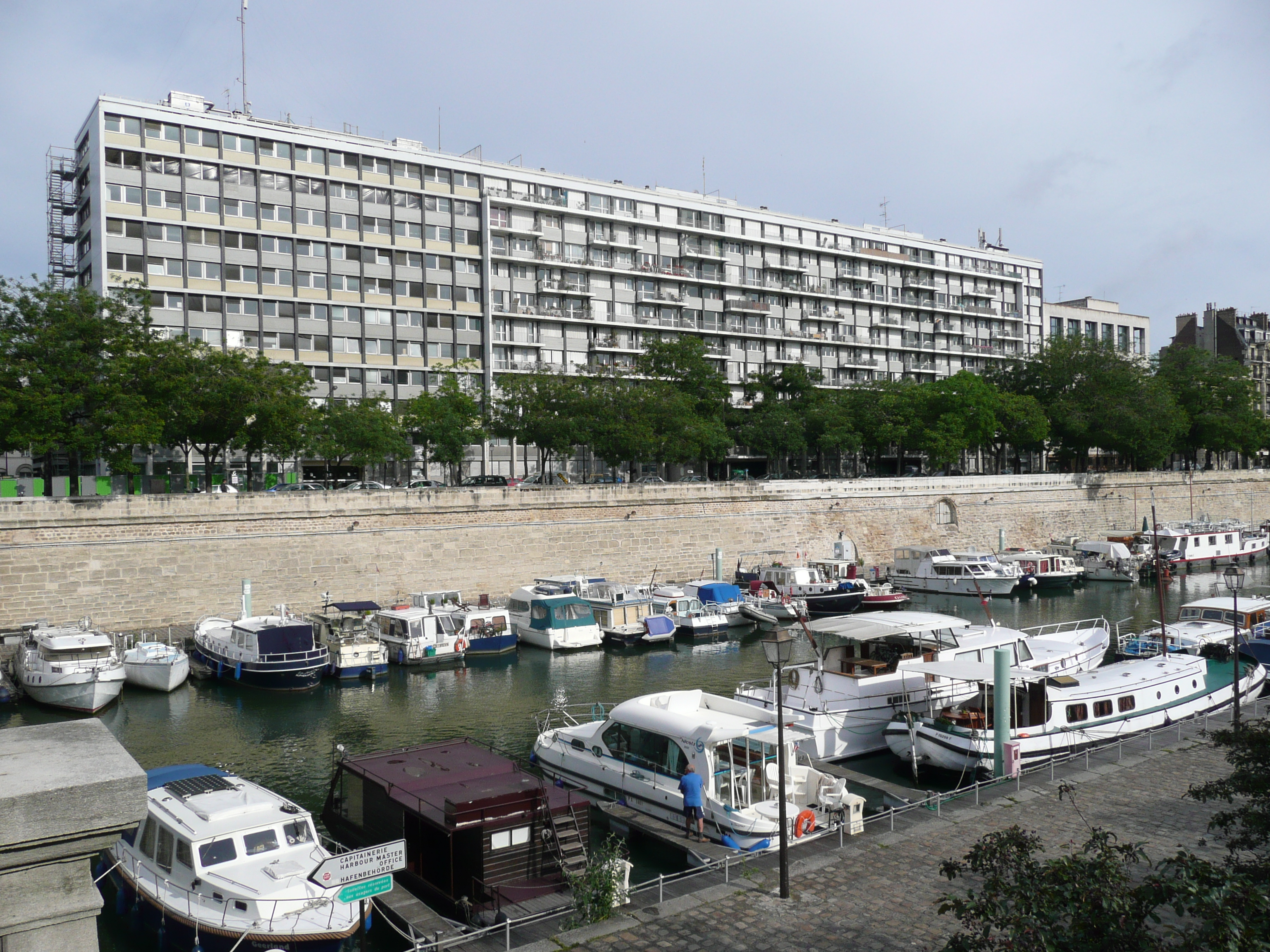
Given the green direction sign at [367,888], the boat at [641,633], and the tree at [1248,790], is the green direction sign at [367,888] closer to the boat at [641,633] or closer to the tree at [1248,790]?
the tree at [1248,790]

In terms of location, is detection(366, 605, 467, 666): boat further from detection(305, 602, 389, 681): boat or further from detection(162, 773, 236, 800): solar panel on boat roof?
detection(162, 773, 236, 800): solar panel on boat roof

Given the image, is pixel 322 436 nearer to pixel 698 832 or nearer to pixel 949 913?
pixel 698 832

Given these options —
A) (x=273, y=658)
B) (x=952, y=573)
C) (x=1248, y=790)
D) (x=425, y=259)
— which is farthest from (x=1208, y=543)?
(x=1248, y=790)

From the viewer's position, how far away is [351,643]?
3734cm

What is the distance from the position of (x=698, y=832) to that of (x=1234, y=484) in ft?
297

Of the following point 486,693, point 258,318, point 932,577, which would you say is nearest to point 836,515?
point 932,577

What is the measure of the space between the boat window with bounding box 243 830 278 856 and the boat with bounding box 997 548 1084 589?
51930mm

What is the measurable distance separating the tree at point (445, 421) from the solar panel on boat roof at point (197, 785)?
1773 inches

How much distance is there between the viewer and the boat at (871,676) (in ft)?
82.2

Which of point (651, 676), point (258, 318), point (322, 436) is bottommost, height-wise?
point (651, 676)

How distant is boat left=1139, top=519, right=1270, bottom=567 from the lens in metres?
67.6

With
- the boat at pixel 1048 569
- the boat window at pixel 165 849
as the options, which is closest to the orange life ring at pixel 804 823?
the boat window at pixel 165 849

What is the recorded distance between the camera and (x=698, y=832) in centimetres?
1867

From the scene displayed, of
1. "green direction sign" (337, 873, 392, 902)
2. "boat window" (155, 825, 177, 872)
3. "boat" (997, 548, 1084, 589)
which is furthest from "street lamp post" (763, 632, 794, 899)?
"boat" (997, 548, 1084, 589)
